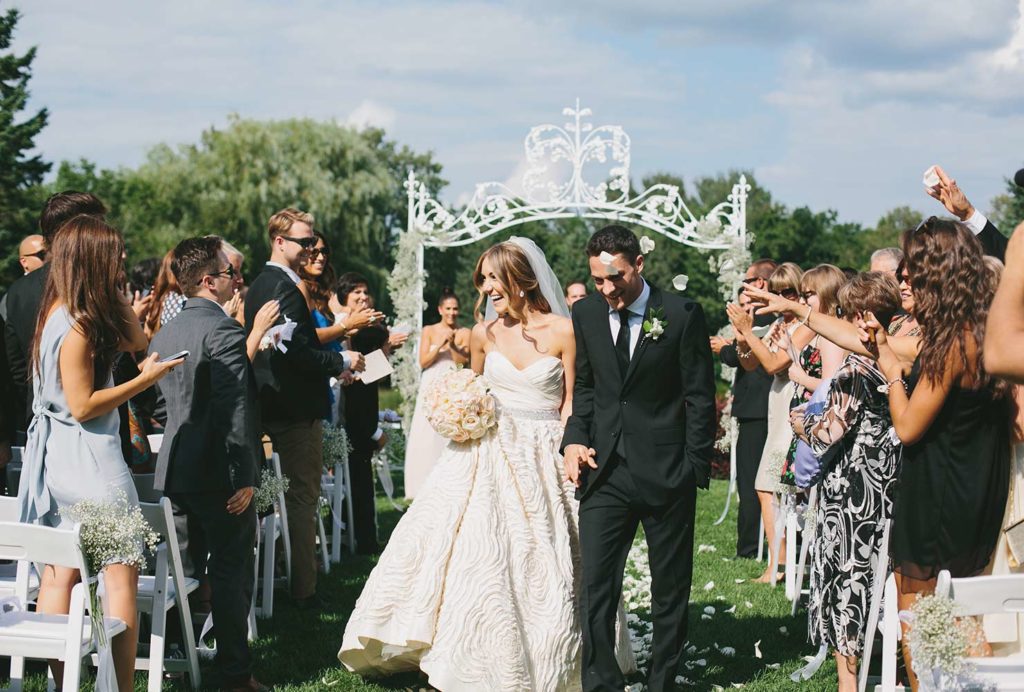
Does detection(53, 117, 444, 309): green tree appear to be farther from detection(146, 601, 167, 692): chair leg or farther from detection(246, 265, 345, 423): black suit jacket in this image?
detection(146, 601, 167, 692): chair leg

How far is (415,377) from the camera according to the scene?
16859mm

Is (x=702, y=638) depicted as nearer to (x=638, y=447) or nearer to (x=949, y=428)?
(x=638, y=447)

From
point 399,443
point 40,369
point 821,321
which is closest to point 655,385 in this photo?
point 821,321

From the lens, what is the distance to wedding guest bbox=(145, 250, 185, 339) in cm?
689

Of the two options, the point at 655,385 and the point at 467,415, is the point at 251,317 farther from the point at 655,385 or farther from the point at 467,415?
the point at 655,385

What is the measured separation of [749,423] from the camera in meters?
9.48

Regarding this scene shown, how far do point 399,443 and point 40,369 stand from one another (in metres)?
9.22

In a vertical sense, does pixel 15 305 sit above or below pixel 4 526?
above

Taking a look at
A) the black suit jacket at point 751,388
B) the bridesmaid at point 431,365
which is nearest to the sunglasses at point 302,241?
the black suit jacket at point 751,388

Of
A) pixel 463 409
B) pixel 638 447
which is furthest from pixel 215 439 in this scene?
pixel 638 447

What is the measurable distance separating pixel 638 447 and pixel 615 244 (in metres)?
1.00

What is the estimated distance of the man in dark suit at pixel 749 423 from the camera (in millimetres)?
9242

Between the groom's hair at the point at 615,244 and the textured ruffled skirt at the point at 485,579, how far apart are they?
1.12 metres

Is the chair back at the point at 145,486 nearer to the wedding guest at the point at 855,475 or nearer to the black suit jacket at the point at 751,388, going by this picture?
the wedding guest at the point at 855,475
